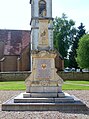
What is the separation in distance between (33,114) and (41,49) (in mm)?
4611

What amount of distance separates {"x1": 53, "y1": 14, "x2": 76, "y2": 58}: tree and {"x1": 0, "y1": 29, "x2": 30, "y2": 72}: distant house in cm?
701

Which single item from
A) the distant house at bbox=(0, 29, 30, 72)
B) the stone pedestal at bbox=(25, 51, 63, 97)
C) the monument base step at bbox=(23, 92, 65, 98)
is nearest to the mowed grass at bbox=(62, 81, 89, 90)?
the stone pedestal at bbox=(25, 51, 63, 97)

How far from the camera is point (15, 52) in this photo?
52031 millimetres

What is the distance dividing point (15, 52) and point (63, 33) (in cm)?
1300

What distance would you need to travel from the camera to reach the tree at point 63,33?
57.3 m

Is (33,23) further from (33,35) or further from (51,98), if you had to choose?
(51,98)

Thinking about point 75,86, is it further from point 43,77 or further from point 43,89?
point 43,89

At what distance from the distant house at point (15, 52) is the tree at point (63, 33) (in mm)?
7008

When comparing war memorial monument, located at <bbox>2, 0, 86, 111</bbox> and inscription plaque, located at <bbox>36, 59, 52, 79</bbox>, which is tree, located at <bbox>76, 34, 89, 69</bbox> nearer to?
war memorial monument, located at <bbox>2, 0, 86, 111</bbox>

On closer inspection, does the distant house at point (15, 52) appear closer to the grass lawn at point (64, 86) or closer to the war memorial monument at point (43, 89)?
the grass lawn at point (64, 86)

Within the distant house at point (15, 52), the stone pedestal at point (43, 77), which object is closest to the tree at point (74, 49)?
the distant house at point (15, 52)

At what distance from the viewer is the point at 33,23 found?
145 feet

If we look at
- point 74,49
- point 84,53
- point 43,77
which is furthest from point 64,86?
point 74,49

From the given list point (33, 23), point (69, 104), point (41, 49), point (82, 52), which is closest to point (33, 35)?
point (33, 23)
